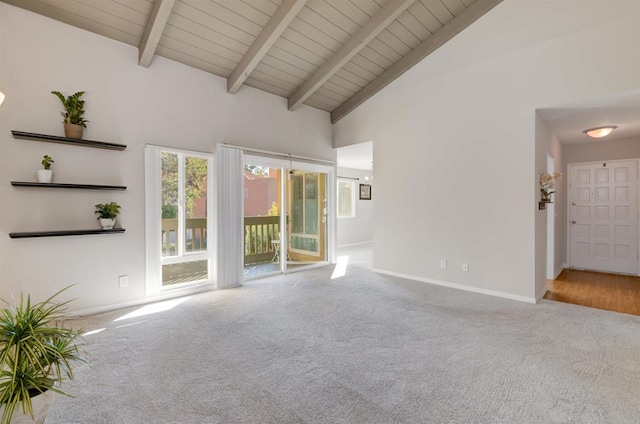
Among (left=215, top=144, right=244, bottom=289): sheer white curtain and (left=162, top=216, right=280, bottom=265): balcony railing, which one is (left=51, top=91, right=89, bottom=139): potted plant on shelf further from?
(left=215, top=144, right=244, bottom=289): sheer white curtain

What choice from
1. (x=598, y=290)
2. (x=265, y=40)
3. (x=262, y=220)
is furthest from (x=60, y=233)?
(x=598, y=290)

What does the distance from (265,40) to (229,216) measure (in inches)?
94.8

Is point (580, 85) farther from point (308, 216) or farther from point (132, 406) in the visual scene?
point (132, 406)

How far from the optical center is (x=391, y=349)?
2586 mm

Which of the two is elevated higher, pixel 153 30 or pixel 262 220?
pixel 153 30

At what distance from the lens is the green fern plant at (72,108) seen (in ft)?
10.5

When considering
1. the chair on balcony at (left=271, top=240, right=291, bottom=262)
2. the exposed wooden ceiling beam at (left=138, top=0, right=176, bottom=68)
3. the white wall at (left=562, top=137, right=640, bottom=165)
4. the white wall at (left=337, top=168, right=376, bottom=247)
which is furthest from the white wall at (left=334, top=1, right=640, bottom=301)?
the exposed wooden ceiling beam at (left=138, top=0, right=176, bottom=68)

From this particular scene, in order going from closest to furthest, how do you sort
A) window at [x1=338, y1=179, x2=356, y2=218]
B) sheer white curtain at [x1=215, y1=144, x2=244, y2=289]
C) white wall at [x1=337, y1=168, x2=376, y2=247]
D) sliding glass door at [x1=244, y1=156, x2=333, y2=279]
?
sheer white curtain at [x1=215, y1=144, x2=244, y2=289]
sliding glass door at [x1=244, y1=156, x2=333, y2=279]
white wall at [x1=337, y1=168, x2=376, y2=247]
window at [x1=338, y1=179, x2=356, y2=218]

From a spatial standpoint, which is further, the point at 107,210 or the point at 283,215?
the point at 283,215

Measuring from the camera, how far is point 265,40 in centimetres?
369

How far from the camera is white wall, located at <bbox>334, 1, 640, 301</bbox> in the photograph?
3.30m

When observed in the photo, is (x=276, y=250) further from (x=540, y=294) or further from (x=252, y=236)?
(x=540, y=294)

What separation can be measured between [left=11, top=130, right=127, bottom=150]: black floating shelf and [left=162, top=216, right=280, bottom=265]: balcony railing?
115 cm

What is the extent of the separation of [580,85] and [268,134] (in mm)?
4163
